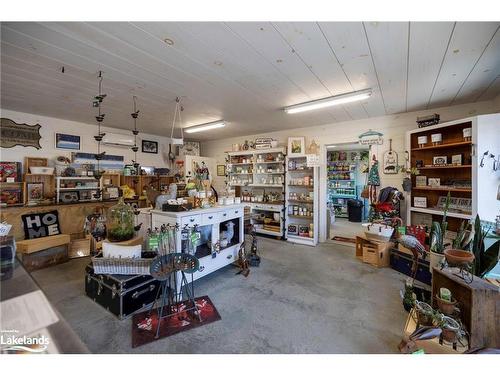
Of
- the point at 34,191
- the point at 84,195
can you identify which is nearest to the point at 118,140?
the point at 84,195

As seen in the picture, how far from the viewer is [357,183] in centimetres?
766

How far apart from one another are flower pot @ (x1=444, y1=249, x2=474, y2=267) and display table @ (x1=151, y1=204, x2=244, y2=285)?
8.14ft

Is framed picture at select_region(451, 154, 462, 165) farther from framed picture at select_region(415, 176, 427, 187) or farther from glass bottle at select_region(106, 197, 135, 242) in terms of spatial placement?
glass bottle at select_region(106, 197, 135, 242)

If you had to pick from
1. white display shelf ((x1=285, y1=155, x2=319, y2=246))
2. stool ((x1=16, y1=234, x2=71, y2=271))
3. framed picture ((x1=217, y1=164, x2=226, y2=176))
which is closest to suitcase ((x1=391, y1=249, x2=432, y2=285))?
white display shelf ((x1=285, y1=155, x2=319, y2=246))

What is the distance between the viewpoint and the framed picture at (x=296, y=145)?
4902 mm

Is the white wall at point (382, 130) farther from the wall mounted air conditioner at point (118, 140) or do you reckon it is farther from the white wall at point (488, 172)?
the wall mounted air conditioner at point (118, 140)

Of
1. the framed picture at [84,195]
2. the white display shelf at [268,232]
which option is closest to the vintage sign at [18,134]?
the framed picture at [84,195]

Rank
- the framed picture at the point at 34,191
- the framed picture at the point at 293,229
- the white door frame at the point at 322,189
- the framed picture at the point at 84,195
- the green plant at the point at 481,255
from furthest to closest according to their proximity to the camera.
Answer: the framed picture at the point at 293,229 → the white door frame at the point at 322,189 → the framed picture at the point at 84,195 → the framed picture at the point at 34,191 → the green plant at the point at 481,255

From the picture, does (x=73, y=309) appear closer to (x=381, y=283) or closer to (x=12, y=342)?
(x=12, y=342)

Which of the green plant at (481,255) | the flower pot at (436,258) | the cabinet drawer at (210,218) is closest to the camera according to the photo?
the green plant at (481,255)

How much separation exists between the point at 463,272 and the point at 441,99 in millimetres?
2730

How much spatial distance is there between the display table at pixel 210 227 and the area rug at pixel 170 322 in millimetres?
528

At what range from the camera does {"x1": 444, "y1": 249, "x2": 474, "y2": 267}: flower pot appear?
5.90 ft
